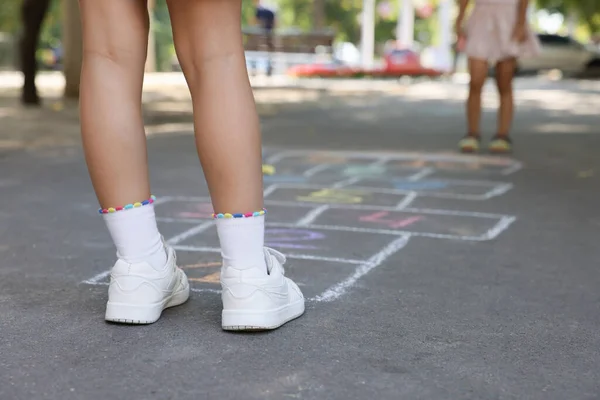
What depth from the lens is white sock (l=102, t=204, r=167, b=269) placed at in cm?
263

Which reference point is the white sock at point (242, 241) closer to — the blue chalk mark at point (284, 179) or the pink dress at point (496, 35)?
the blue chalk mark at point (284, 179)

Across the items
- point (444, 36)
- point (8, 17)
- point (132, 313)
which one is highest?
point (8, 17)

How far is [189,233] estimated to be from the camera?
163 inches

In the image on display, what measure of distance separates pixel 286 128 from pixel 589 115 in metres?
4.00

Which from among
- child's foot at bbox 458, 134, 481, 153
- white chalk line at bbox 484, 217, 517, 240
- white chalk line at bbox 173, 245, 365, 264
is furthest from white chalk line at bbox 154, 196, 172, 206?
child's foot at bbox 458, 134, 481, 153

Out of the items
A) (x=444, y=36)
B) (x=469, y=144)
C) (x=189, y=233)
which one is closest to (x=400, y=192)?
(x=189, y=233)

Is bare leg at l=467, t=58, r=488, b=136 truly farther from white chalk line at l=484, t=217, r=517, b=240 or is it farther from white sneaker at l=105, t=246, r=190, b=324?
white sneaker at l=105, t=246, r=190, b=324

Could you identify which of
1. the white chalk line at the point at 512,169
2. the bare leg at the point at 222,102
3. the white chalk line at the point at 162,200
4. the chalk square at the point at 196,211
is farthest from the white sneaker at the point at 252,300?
the white chalk line at the point at 512,169

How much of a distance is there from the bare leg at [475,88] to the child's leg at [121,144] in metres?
4.79

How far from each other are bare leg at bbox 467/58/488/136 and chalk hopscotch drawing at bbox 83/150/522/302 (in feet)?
1.37

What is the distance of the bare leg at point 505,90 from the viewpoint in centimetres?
714

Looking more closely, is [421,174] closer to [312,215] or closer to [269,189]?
[269,189]

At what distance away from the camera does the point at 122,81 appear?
2.64 metres

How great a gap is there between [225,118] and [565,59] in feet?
88.6
